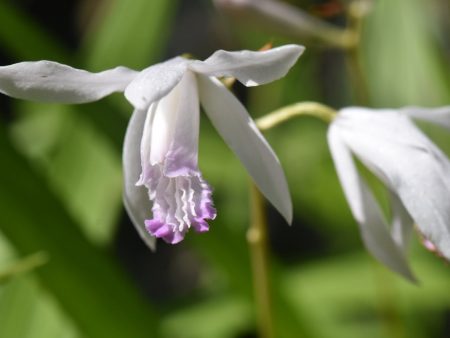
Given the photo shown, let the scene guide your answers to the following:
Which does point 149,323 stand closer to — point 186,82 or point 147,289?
point 186,82

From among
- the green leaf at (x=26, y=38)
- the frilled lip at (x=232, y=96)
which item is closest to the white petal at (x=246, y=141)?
the frilled lip at (x=232, y=96)

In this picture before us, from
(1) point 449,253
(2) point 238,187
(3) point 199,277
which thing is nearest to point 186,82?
(1) point 449,253

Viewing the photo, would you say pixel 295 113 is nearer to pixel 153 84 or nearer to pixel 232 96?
pixel 232 96

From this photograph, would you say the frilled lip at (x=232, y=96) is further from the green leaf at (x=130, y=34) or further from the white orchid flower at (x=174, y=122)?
the green leaf at (x=130, y=34)

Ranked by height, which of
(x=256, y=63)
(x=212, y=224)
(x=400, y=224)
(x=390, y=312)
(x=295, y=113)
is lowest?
(x=390, y=312)

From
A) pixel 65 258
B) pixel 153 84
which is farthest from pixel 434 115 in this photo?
pixel 65 258

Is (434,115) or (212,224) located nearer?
(434,115)

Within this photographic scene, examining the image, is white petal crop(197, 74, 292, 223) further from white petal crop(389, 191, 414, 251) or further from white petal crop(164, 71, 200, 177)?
white petal crop(389, 191, 414, 251)
